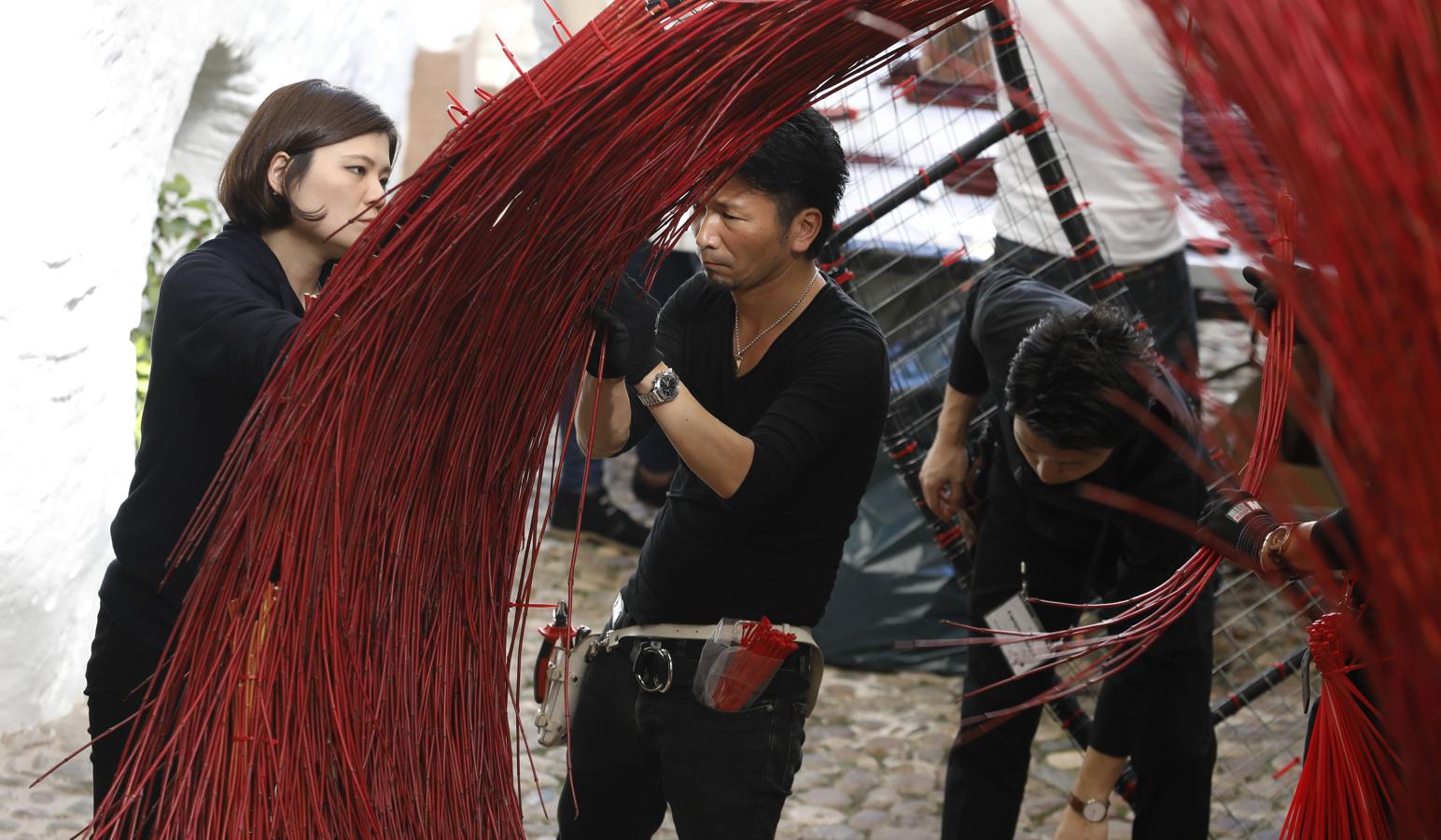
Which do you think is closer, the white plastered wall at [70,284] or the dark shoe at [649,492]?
the white plastered wall at [70,284]

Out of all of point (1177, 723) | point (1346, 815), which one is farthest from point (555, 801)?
point (1346, 815)

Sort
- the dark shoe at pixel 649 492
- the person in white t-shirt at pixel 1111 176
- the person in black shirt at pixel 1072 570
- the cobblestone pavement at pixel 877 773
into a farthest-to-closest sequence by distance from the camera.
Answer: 1. the dark shoe at pixel 649 492
2. the person in white t-shirt at pixel 1111 176
3. the cobblestone pavement at pixel 877 773
4. the person in black shirt at pixel 1072 570

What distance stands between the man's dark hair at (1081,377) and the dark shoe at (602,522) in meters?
2.99

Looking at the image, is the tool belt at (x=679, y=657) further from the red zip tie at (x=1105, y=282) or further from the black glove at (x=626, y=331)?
the red zip tie at (x=1105, y=282)

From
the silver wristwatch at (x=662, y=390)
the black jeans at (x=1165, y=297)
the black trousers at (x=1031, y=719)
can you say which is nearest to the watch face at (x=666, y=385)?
the silver wristwatch at (x=662, y=390)

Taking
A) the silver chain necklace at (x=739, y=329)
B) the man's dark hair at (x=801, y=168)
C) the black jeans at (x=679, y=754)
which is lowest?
the black jeans at (x=679, y=754)

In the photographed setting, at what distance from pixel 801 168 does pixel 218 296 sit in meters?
0.79

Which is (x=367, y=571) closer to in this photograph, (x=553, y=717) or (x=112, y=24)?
(x=553, y=717)

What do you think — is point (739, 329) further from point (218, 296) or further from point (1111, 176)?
point (1111, 176)

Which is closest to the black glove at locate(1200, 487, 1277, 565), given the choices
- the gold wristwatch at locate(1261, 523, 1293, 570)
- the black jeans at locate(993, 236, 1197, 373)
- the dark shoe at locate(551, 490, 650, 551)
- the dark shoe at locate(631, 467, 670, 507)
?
the gold wristwatch at locate(1261, 523, 1293, 570)

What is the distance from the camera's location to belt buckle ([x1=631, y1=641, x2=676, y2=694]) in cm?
216

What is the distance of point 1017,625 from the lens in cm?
283

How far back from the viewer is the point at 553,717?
89.0 inches

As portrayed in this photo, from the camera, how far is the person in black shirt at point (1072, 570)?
2633 mm
